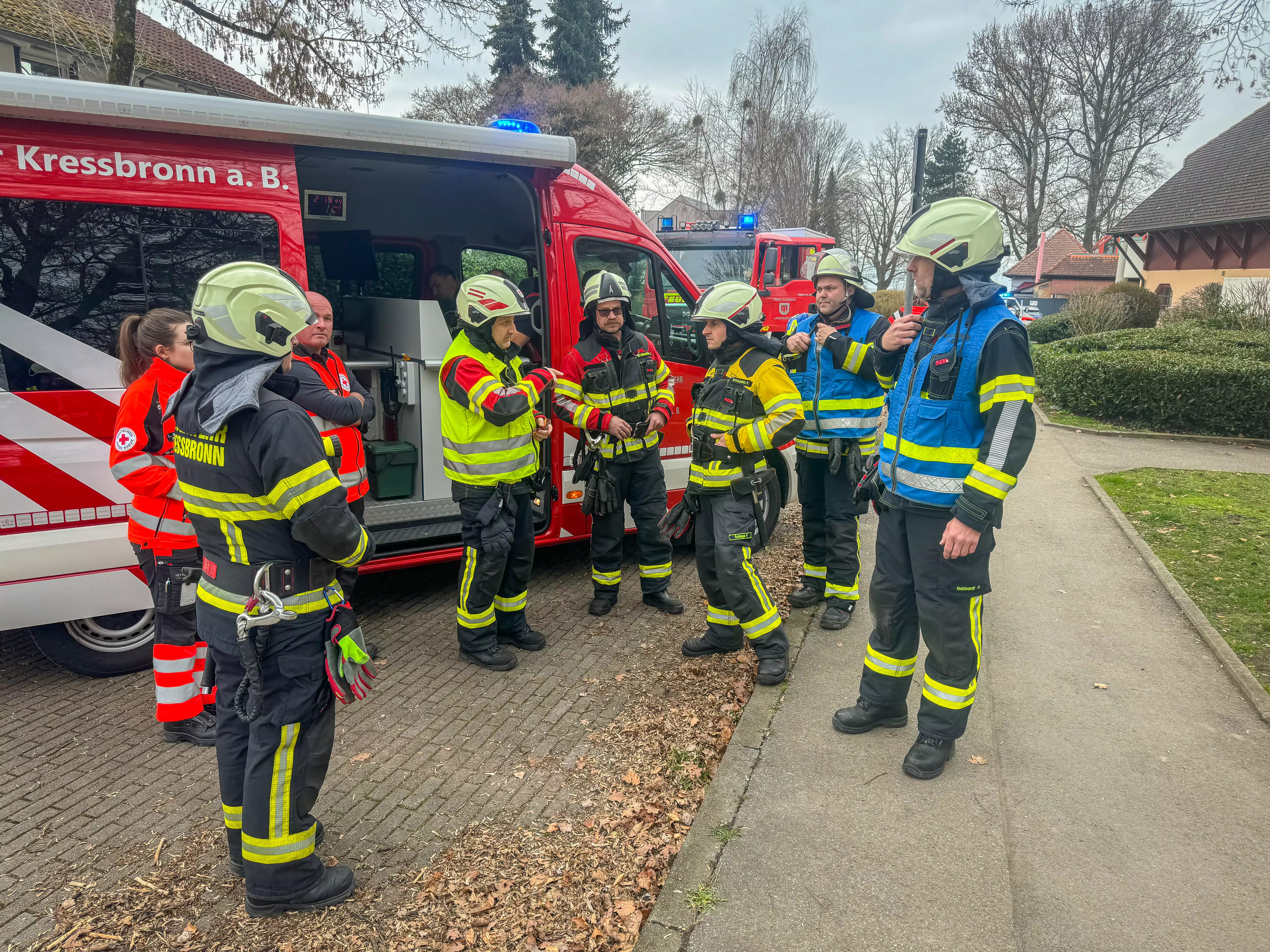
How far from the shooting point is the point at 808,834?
3.01 metres

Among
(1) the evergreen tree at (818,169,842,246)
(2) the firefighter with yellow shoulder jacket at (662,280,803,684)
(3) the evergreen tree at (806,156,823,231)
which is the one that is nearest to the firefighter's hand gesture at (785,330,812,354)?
(2) the firefighter with yellow shoulder jacket at (662,280,803,684)

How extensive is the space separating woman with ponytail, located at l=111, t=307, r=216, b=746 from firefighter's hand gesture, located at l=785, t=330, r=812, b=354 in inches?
121

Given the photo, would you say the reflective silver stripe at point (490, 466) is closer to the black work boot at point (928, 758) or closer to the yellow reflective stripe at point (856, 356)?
the yellow reflective stripe at point (856, 356)

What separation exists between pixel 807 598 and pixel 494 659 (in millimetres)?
2028

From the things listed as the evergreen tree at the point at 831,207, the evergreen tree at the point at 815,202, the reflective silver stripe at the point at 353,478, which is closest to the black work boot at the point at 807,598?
the reflective silver stripe at the point at 353,478

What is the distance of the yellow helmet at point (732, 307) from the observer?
4.03 metres

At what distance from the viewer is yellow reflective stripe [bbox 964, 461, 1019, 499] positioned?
3.00 m

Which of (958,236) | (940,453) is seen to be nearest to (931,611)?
(940,453)

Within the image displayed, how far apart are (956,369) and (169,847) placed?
3.43 metres

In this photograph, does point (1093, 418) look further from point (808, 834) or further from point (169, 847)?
point (169, 847)

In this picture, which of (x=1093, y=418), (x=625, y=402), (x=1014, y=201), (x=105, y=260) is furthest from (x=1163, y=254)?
(x=105, y=260)

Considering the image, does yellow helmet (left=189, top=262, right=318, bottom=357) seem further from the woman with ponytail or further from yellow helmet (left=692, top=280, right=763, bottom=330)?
yellow helmet (left=692, top=280, right=763, bottom=330)

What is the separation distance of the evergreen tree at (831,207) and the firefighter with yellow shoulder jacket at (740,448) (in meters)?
28.1

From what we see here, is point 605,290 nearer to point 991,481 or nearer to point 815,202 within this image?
point 991,481
